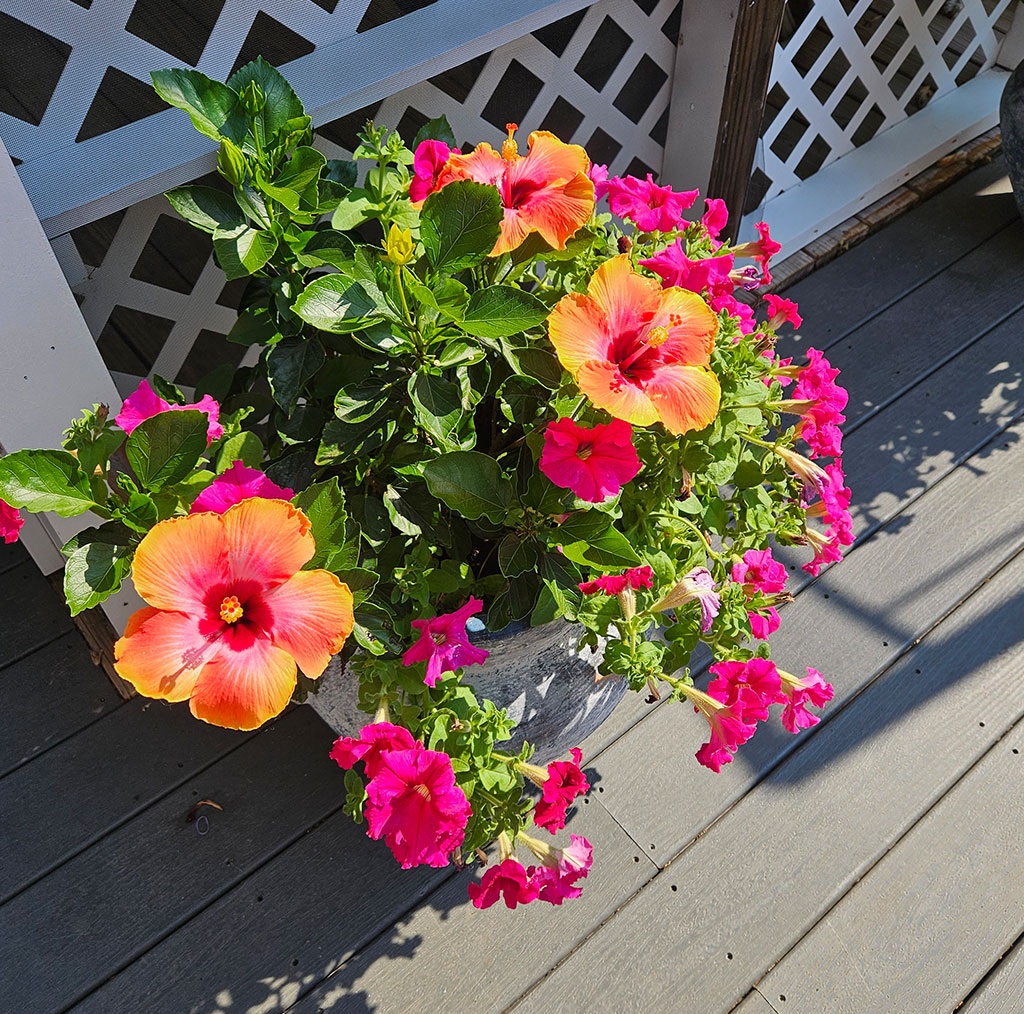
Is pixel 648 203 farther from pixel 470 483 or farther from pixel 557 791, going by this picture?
pixel 557 791

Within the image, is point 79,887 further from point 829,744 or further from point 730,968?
point 829,744

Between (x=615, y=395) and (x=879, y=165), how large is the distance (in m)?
2.03

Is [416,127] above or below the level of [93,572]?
above

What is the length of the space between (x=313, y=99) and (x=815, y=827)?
132cm

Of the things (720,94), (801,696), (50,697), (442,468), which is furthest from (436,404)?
(720,94)

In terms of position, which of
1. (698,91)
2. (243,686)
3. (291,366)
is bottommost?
(243,686)

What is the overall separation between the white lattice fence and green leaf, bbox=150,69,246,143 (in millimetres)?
1515

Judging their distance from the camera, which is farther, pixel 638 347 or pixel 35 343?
pixel 35 343

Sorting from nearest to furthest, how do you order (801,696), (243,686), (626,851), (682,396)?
(243,686), (682,396), (801,696), (626,851)

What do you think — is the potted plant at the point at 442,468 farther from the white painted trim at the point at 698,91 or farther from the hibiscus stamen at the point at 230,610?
the white painted trim at the point at 698,91

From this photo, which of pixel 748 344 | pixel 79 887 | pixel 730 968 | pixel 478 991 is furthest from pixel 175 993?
pixel 748 344

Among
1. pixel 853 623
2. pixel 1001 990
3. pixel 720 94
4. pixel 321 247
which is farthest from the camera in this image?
pixel 720 94

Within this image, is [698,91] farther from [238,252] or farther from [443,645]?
[443,645]

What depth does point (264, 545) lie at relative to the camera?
0.76m
